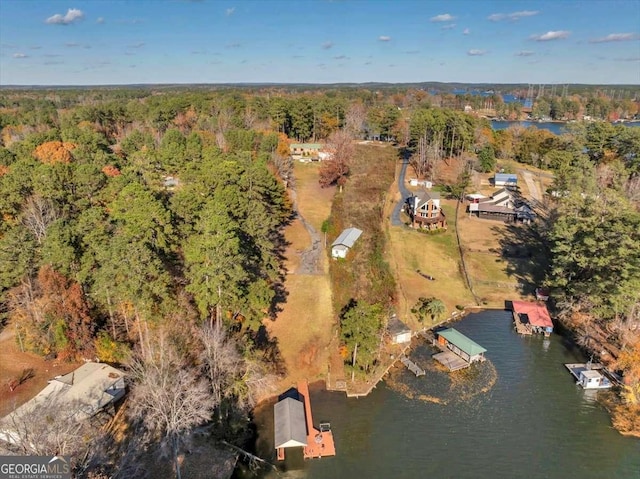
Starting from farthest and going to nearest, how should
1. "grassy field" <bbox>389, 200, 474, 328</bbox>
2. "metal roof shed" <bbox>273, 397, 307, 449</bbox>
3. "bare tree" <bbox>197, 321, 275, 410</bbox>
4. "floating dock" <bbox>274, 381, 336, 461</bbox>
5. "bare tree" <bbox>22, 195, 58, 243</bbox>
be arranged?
1. "grassy field" <bbox>389, 200, 474, 328</bbox>
2. "bare tree" <bbox>22, 195, 58, 243</bbox>
3. "bare tree" <bbox>197, 321, 275, 410</bbox>
4. "floating dock" <bbox>274, 381, 336, 461</bbox>
5. "metal roof shed" <bbox>273, 397, 307, 449</bbox>

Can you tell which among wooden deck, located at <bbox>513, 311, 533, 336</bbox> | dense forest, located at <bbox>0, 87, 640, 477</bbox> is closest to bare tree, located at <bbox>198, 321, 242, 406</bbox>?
dense forest, located at <bbox>0, 87, 640, 477</bbox>

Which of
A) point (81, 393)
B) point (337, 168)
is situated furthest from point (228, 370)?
point (337, 168)

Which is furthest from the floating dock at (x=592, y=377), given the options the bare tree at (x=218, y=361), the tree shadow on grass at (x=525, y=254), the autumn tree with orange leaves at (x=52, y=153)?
the autumn tree with orange leaves at (x=52, y=153)

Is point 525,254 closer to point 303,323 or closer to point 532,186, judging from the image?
point 532,186

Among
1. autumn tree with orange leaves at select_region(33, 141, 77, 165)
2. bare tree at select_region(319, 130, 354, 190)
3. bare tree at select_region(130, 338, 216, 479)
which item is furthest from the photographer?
bare tree at select_region(319, 130, 354, 190)

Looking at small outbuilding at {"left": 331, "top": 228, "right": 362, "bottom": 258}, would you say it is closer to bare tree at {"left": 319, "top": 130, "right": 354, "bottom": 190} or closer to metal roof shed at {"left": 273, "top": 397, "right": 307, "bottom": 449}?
metal roof shed at {"left": 273, "top": 397, "right": 307, "bottom": 449}

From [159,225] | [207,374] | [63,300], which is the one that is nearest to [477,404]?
[207,374]

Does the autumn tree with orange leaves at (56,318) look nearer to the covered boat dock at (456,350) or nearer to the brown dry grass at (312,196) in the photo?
the covered boat dock at (456,350)
